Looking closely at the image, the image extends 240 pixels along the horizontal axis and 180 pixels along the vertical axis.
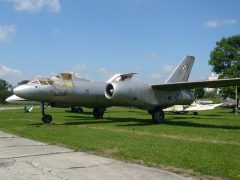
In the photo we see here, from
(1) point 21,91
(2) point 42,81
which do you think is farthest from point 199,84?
(1) point 21,91

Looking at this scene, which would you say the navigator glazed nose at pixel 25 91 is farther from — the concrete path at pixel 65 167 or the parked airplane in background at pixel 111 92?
the concrete path at pixel 65 167

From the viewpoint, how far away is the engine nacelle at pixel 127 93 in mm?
18812

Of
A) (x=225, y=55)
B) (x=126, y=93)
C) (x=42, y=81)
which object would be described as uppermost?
(x=225, y=55)

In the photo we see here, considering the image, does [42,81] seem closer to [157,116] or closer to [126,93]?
[126,93]

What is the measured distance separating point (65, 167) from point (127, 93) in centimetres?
1215

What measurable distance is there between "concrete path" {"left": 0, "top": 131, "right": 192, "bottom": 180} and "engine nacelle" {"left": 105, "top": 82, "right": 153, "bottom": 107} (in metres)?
9.58

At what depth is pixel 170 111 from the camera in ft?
→ 113

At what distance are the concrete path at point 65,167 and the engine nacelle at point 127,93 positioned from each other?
9583 millimetres

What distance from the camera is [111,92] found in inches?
787

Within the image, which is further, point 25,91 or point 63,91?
point 63,91

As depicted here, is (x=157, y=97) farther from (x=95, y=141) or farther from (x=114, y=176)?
(x=114, y=176)

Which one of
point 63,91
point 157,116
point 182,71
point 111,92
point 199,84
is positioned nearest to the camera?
point 199,84

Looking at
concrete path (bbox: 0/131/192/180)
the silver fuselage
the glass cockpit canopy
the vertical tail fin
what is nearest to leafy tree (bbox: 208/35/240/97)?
the vertical tail fin

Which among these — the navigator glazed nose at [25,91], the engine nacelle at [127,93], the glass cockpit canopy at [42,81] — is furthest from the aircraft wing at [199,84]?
the navigator glazed nose at [25,91]
